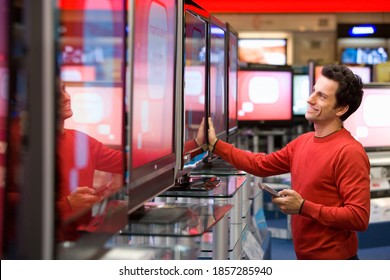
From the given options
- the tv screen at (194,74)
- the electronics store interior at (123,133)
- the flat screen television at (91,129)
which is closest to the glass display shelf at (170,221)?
the electronics store interior at (123,133)

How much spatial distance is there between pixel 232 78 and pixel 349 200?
172 cm

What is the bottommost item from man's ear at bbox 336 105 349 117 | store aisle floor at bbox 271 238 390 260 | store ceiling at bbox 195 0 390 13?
store aisle floor at bbox 271 238 390 260

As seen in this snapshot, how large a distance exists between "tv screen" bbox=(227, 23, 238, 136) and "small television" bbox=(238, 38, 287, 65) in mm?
7526

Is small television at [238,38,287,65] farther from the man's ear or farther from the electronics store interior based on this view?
the man's ear

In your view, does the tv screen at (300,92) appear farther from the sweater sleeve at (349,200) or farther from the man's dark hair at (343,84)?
the sweater sleeve at (349,200)

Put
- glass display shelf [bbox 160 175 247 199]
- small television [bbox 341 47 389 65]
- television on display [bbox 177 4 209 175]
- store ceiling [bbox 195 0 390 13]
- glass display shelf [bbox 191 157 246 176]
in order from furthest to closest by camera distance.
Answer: small television [bbox 341 47 389 65], store ceiling [bbox 195 0 390 13], glass display shelf [bbox 191 157 246 176], glass display shelf [bbox 160 175 247 199], television on display [bbox 177 4 209 175]

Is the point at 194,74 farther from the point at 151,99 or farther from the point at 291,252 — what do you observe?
the point at 291,252

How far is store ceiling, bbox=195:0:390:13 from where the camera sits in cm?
1156

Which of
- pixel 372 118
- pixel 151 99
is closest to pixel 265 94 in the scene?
pixel 372 118

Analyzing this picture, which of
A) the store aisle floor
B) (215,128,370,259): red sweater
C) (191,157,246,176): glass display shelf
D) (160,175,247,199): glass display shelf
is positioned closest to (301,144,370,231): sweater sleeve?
(215,128,370,259): red sweater

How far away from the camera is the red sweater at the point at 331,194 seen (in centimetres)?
254

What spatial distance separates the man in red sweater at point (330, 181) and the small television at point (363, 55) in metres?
9.24

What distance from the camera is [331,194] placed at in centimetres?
265
